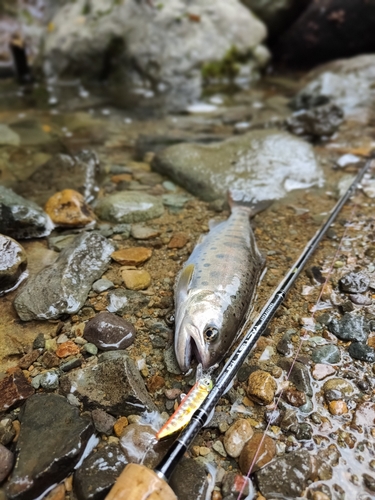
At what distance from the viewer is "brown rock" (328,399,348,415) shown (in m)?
2.66

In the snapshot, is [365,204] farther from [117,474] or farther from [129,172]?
[117,474]

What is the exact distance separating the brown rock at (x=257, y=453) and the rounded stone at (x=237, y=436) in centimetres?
4

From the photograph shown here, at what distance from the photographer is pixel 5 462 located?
2.38 meters

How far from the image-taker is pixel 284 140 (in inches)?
243

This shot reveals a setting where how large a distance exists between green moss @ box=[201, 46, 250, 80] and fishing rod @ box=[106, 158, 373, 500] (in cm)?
859

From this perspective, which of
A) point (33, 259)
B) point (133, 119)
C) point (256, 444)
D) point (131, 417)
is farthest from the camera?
point (133, 119)

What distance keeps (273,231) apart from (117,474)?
3.13 metres

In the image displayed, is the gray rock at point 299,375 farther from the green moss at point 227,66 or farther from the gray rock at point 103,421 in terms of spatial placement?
the green moss at point 227,66

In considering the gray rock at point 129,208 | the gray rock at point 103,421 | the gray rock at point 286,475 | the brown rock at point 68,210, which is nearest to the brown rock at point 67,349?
the gray rock at point 103,421

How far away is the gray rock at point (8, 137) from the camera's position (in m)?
6.44

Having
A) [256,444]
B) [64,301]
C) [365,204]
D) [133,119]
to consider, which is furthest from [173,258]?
[133,119]

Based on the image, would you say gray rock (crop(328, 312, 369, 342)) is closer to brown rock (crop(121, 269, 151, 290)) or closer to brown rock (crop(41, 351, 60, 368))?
brown rock (crop(121, 269, 151, 290))

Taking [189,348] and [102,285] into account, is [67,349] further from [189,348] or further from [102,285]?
[189,348]

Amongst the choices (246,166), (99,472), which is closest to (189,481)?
(99,472)
